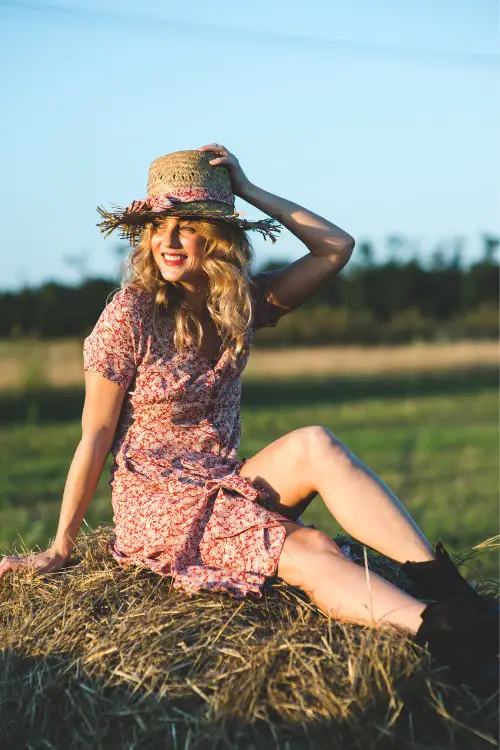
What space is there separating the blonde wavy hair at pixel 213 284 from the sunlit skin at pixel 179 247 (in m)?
0.02

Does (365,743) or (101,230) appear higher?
(101,230)

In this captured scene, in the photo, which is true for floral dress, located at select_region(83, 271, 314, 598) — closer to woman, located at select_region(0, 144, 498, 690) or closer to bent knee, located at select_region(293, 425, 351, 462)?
woman, located at select_region(0, 144, 498, 690)

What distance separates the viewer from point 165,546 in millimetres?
3854

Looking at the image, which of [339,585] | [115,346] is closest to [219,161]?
[115,346]

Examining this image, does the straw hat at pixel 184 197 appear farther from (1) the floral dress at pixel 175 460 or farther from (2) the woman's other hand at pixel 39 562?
(2) the woman's other hand at pixel 39 562

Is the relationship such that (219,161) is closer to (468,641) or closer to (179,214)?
(179,214)

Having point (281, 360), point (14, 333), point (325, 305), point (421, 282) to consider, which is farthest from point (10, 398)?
point (421, 282)

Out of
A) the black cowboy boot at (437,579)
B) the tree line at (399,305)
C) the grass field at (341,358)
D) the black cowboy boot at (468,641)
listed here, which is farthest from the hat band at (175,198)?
the tree line at (399,305)

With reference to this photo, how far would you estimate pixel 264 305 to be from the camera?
4.48 meters

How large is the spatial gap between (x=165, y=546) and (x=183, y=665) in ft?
2.18

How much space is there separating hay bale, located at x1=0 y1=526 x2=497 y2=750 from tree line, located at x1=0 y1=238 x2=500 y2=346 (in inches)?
1281

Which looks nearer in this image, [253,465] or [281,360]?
[253,465]

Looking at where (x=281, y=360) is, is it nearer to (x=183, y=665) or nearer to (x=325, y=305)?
(x=325, y=305)

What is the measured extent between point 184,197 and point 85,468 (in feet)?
3.48
